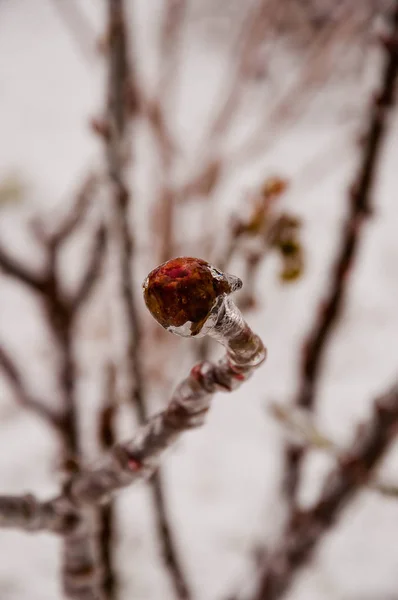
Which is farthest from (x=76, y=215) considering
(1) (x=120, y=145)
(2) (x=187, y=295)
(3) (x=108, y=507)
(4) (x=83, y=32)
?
(4) (x=83, y=32)

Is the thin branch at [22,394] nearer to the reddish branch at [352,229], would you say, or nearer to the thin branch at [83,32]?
the reddish branch at [352,229]

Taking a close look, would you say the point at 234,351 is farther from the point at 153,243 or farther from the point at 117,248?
the point at 153,243

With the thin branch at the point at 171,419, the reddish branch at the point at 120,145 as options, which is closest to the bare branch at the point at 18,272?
the reddish branch at the point at 120,145

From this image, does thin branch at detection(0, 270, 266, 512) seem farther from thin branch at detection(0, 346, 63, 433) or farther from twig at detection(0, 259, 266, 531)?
thin branch at detection(0, 346, 63, 433)

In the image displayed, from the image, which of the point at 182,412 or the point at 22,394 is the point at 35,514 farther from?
the point at 22,394

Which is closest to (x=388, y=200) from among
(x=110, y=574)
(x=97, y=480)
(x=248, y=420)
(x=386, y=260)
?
(x=386, y=260)

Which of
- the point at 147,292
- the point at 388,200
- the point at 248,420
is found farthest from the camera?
the point at 388,200
